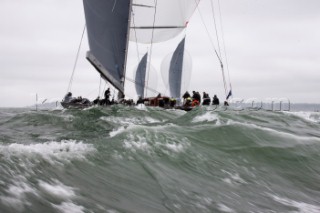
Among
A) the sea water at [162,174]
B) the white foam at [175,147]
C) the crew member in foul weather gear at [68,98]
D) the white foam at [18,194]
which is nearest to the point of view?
the white foam at [18,194]

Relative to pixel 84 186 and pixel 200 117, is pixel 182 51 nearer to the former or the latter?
pixel 200 117

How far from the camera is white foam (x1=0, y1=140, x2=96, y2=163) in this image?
5.14 metres

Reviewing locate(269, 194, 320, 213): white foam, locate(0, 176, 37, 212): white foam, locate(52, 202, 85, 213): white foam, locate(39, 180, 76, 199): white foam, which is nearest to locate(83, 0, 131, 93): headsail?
locate(269, 194, 320, 213): white foam

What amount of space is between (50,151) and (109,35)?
60.4 feet

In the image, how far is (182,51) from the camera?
53312mm

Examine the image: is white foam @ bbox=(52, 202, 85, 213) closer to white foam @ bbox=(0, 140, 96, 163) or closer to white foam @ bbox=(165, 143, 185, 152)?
white foam @ bbox=(0, 140, 96, 163)

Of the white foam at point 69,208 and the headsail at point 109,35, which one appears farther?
the headsail at point 109,35

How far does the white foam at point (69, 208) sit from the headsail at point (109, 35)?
1724 cm

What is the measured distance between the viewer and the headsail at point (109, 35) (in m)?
22.0

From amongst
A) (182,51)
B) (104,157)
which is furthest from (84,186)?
(182,51)

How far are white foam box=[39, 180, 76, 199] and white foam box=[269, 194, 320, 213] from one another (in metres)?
3.27

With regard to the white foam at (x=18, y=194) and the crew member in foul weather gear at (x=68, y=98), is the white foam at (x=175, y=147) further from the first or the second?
the crew member in foul weather gear at (x=68, y=98)

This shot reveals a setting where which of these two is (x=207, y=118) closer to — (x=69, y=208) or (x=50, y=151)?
(x=50, y=151)

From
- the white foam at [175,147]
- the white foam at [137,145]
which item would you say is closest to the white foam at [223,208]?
the white foam at [137,145]
